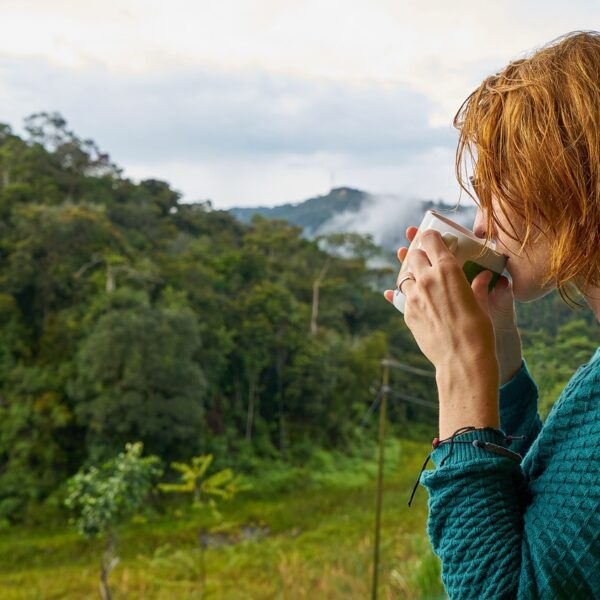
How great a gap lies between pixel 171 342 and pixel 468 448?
28.3 feet

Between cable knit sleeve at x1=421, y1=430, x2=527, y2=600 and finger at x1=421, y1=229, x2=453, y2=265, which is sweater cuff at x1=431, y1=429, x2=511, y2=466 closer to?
cable knit sleeve at x1=421, y1=430, x2=527, y2=600

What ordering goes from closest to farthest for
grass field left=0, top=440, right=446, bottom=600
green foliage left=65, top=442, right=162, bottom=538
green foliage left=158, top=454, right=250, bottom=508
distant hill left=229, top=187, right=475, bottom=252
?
grass field left=0, top=440, right=446, bottom=600 → green foliage left=158, top=454, right=250, bottom=508 → green foliage left=65, top=442, right=162, bottom=538 → distant hill left=229, top=187, right=475, bottom=252

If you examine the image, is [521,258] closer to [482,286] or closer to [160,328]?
[482,286]

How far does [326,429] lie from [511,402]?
38.1ft

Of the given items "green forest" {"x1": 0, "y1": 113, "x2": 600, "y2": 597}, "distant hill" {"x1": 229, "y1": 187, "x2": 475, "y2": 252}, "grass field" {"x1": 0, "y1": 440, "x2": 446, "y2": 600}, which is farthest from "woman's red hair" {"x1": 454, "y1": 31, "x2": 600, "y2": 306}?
"distant hill" {"x1": 229, "y1": 187, "x2": 475, "y2": 252}

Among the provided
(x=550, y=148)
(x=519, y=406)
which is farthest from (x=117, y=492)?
(x=550, y=148)

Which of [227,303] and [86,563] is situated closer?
[86,563]

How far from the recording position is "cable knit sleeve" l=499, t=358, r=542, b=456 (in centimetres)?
69

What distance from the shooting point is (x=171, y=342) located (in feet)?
29.3

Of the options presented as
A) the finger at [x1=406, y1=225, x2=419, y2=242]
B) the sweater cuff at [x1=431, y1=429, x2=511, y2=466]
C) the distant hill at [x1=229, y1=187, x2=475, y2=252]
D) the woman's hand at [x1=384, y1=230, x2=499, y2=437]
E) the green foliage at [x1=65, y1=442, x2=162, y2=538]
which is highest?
the distant hill at [x1=229, y1=187, x2=475, y2=252]

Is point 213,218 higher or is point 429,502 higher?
point 213,218

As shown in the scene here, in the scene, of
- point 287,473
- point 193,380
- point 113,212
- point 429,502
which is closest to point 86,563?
point 193,380

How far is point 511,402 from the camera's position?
69 centimetres

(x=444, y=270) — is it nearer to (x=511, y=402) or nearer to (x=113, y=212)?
(x=511, y=402)
